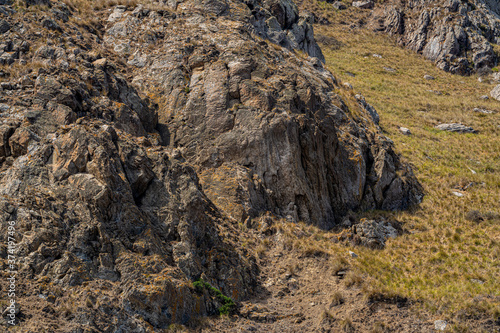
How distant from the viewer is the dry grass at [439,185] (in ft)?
40.9

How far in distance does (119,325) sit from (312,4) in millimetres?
66670

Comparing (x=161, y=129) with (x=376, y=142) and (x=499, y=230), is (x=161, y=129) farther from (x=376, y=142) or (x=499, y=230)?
(x=499, y=230)

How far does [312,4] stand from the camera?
65.1 meters

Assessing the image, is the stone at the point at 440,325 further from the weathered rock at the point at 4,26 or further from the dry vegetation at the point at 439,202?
the weathered rock at the point at 4,26

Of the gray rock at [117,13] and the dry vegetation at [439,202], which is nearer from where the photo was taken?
the dry vegetation at [439,202]

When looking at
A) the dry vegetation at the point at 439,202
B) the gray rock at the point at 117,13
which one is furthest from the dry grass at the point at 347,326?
the gray rock at the point at 117,13

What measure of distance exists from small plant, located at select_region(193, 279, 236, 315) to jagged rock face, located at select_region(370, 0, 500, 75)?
50241 millimetres

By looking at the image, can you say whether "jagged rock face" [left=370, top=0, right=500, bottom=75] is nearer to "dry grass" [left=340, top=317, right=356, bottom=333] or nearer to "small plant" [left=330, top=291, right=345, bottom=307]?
"small plant" [left=330, top=291, right=345, bottom=307]

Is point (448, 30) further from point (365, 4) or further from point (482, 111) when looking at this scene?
point (482, 111)

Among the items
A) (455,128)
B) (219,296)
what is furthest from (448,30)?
(219,296)

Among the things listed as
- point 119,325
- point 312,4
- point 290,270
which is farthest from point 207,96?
point 312,4

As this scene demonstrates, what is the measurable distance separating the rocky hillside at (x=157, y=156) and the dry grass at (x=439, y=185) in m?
2.76

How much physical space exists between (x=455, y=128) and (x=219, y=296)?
28.6 m

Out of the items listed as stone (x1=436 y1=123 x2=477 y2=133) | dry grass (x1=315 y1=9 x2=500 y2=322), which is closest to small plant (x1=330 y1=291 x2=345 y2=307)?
dry grass (x1=315 y1=9 x2=500 y2=322)
